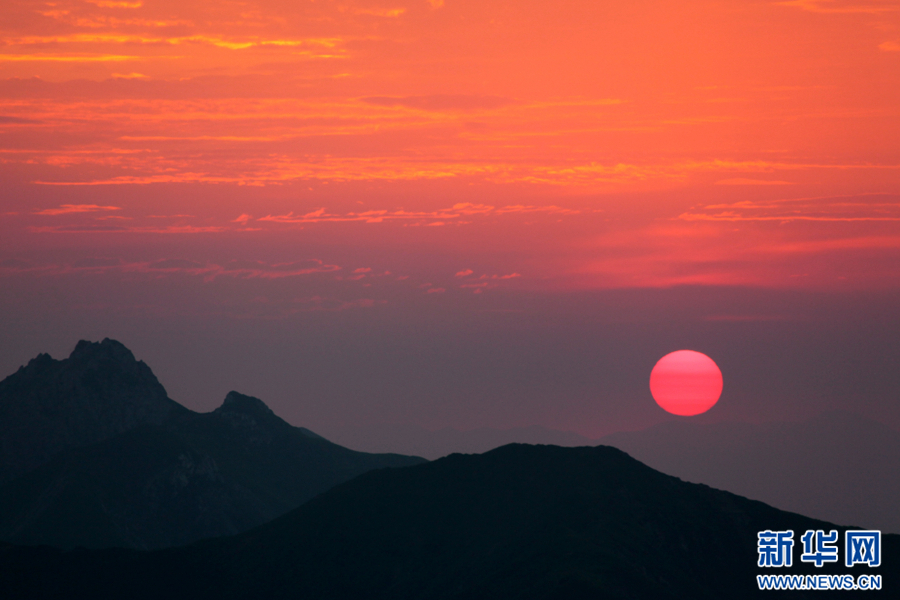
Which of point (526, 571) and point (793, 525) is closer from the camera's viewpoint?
point (526, 571)

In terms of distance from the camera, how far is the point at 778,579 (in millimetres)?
182125

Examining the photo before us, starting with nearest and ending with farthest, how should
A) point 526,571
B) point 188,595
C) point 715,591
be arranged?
point 526,571 < point 715,591 < point 188,595

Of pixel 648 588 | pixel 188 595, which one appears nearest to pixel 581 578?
pixel 648 588

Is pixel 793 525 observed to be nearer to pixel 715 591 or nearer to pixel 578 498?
pixel 715 591

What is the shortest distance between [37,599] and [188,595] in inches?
1167

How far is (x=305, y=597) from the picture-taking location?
188m

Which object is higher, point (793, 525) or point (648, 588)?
point (793, 525)

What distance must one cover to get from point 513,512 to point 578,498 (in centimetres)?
1418

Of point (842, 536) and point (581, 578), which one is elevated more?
point (842, 536)

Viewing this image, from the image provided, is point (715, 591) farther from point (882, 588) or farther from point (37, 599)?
point (37, 599)

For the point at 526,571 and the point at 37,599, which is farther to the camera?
the point at 37,599

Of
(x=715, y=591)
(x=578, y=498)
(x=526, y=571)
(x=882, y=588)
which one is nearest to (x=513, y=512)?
(x=578, y=498)

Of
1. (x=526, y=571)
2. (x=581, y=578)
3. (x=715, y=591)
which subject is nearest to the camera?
(x=581, y=578)

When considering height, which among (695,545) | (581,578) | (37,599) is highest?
(695,545)
